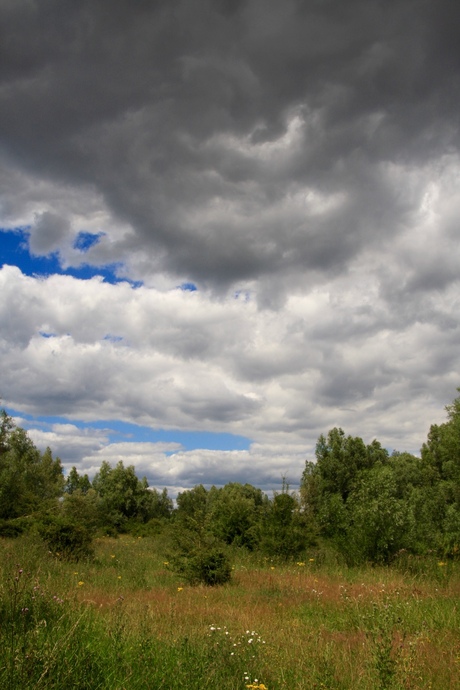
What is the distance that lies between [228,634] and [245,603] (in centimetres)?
371

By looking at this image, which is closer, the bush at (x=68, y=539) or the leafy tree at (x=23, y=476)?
the bush at (x=68, y=539)

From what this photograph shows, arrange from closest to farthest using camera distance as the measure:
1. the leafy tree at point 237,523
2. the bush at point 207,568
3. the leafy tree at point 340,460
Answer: the bush at point 207,568 < the leafy tree at point 237,523 < the leafy tree at point 340,460

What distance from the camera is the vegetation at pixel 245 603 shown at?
458 centimetres

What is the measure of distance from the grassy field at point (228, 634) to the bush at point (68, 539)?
2920mm

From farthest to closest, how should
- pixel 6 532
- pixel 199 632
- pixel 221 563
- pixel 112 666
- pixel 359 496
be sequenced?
pixel 6 532, pixel 359 496, pixel 221 563, pixel 199 632, pixel 112 666

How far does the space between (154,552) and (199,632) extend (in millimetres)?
14291

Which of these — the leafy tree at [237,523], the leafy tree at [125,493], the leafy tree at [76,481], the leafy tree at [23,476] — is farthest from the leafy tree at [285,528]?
the leafy tree at [76,481]

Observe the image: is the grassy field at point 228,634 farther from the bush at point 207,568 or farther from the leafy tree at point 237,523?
the leafy tree at point 237,523

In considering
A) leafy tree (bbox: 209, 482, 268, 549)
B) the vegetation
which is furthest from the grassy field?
leafy tree (bbox: 209, 482, 268, 549)

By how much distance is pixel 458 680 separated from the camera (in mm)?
5000

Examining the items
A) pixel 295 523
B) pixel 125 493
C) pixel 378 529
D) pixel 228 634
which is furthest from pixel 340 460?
pixel 228 634

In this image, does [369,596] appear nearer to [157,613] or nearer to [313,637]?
[313,637]

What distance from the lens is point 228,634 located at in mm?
6039

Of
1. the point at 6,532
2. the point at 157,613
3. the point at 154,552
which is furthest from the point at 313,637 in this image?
the point at 6,532
